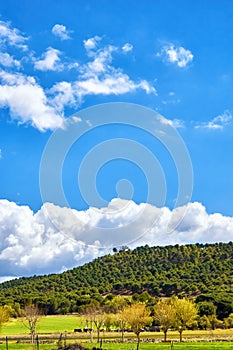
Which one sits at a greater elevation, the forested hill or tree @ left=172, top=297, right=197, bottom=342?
the forested hill

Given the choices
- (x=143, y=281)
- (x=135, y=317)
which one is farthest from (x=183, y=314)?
(x=143, y=281)

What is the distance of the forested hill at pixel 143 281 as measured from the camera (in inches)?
5404

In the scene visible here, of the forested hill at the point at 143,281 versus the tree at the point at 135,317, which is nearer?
the tree at the point at 135,317

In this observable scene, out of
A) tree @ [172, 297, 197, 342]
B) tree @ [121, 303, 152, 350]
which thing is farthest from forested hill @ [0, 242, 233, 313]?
tree @ [172, 297, 197, 342]

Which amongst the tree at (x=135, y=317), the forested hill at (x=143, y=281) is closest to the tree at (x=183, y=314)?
the tree at (x=135, y=317)

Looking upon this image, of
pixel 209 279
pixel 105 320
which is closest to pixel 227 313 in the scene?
pixel 105 320

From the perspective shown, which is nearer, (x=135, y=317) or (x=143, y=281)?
(x=135, y=317)

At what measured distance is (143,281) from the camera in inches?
6663

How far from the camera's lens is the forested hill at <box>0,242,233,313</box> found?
13725 cm

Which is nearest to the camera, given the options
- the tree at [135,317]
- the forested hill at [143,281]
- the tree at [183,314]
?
the tree at [135,317]

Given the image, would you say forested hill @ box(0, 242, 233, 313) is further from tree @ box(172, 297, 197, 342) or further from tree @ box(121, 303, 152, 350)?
tree @ box(172, 297, 197, 342)

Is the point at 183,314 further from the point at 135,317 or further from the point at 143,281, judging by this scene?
the point at 143,281

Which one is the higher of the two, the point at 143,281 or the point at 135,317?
the point at 143,281

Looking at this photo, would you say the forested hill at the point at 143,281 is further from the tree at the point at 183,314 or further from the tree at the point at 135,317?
the tree at the point at 183,314
